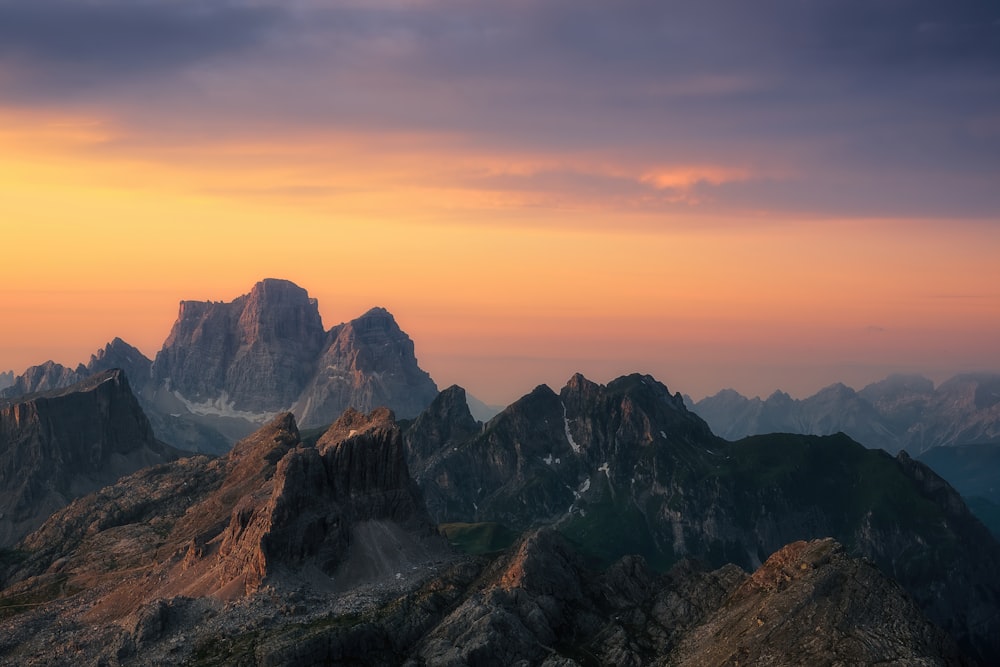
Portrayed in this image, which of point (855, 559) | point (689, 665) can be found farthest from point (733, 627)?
point (855, 559)

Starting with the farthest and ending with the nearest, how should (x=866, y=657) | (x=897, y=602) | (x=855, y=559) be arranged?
1. (x=855, y=559)
2. (x=897, y=602)
3. (x=866, y=657)

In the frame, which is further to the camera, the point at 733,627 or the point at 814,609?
the point at 733,627

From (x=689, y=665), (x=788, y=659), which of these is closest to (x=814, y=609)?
(x=788, y=659)

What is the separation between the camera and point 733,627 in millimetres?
199375

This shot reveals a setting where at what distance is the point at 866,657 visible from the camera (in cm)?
17212

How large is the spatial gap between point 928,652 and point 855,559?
2554cm

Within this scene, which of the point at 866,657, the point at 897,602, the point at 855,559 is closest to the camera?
the point at 866,657

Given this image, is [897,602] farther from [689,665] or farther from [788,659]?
[689,665]

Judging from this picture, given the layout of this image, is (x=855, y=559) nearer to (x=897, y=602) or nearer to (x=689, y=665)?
(x=897, y=602)

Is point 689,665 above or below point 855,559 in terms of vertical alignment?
below

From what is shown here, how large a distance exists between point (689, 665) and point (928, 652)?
4097cm

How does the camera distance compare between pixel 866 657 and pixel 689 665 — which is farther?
pixel 689 665

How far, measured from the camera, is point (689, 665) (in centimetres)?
19500

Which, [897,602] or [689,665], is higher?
[897,602]
